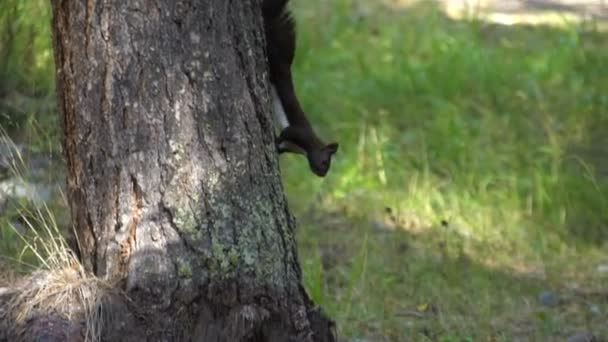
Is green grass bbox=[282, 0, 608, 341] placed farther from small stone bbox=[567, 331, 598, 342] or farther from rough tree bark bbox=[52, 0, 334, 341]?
rough tree bark bbox=[52, 0, 334, 341]

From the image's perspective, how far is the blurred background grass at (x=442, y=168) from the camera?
4.83m

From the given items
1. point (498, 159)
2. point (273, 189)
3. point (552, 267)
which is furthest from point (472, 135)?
point (273, 189)

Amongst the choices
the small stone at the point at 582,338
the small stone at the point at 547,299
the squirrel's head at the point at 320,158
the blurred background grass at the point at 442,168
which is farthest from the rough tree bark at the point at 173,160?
the small stone at the point at 547,299

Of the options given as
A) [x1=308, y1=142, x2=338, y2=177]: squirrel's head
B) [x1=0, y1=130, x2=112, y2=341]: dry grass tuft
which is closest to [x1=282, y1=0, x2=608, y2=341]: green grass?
[x1=308, y1=142, x2=338, y2=177]: squirrel's head

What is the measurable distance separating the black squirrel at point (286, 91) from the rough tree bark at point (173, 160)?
0.35 metres

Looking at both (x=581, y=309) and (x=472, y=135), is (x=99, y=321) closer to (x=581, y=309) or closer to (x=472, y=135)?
(x=581, y=309)

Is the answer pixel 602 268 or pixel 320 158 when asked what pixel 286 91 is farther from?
pixel 602 268

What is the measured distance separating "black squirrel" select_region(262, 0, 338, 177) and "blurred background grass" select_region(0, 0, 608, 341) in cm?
65

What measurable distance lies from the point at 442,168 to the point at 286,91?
229 centimetres

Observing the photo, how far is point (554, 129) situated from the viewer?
6344 mm

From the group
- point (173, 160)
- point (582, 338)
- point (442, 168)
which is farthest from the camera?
point (442, 168)

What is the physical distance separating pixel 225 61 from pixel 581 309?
2056 millimetres

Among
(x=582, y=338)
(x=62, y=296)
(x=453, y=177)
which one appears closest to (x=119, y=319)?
(x=62, y=296)

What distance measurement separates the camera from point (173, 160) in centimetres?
345
